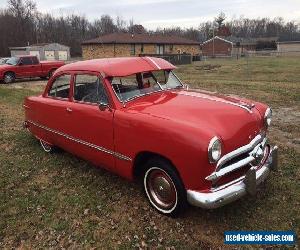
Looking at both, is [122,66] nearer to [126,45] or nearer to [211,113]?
[211,113]

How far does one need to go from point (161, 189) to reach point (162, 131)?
2.82 ft

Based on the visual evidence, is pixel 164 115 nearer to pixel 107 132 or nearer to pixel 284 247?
pixel 107 132

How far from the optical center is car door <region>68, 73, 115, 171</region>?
4.86m

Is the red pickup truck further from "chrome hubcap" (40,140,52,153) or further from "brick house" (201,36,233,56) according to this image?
"brick house" (201,36,233,56)

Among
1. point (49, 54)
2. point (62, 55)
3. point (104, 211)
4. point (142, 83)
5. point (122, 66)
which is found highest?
point (122, 66)

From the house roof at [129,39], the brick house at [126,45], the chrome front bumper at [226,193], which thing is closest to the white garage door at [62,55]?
the brick house at [126,45]

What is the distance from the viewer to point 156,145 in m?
4.09

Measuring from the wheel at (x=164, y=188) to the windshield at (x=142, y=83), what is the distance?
115cm

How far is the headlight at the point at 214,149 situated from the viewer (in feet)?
12.0

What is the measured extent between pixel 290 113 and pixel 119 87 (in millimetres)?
6464

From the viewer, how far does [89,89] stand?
5.36m


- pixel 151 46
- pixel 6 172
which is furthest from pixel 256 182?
pixel 151 46

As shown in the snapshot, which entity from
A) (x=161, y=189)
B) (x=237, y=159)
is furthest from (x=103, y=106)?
(x=237, y=159)

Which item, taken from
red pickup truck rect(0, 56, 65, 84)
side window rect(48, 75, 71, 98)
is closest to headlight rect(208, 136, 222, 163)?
side window rect(48, 75, 71, 98)
